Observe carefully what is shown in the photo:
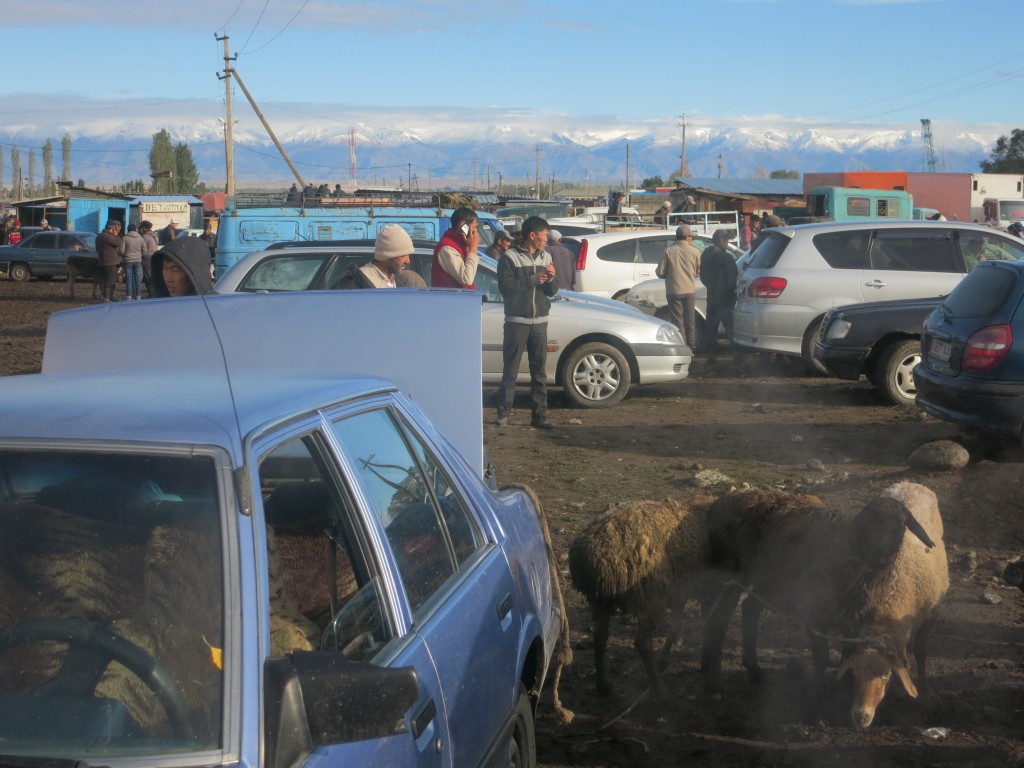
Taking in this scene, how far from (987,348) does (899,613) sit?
179 inches

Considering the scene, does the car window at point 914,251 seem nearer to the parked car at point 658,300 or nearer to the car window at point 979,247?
the car window at point 979,247

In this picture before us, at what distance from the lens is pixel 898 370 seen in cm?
1155

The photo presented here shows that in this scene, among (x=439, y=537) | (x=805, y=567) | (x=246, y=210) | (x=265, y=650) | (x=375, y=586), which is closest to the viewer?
(x=265, y=650)

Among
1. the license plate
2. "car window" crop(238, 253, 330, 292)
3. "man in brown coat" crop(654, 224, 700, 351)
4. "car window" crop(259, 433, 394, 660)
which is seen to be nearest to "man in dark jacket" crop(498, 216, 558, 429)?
"car window" crop(238, 253, 330, 292)

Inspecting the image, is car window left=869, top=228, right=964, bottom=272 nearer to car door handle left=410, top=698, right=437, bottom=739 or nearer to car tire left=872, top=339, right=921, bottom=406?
car tire left=872, top=339, right=921, bottom=406

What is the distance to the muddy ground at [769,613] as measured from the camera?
4.36 metres

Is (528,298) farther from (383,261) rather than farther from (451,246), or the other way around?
(383,261)

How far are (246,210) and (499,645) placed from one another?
1505 centimetres

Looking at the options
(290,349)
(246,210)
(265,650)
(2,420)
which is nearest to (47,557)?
(2,420)

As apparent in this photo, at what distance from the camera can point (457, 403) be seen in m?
4.39

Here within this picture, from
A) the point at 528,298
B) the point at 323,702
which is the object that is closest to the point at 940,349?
the point at 528,298

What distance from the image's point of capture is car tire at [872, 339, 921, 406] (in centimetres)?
1146

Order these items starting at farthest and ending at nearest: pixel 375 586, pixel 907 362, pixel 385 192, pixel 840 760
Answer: pixel 385 192 → pixel 907 362 → pixel 840 760 → pixel 375 586

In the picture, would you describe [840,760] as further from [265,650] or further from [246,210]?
[246,210]
